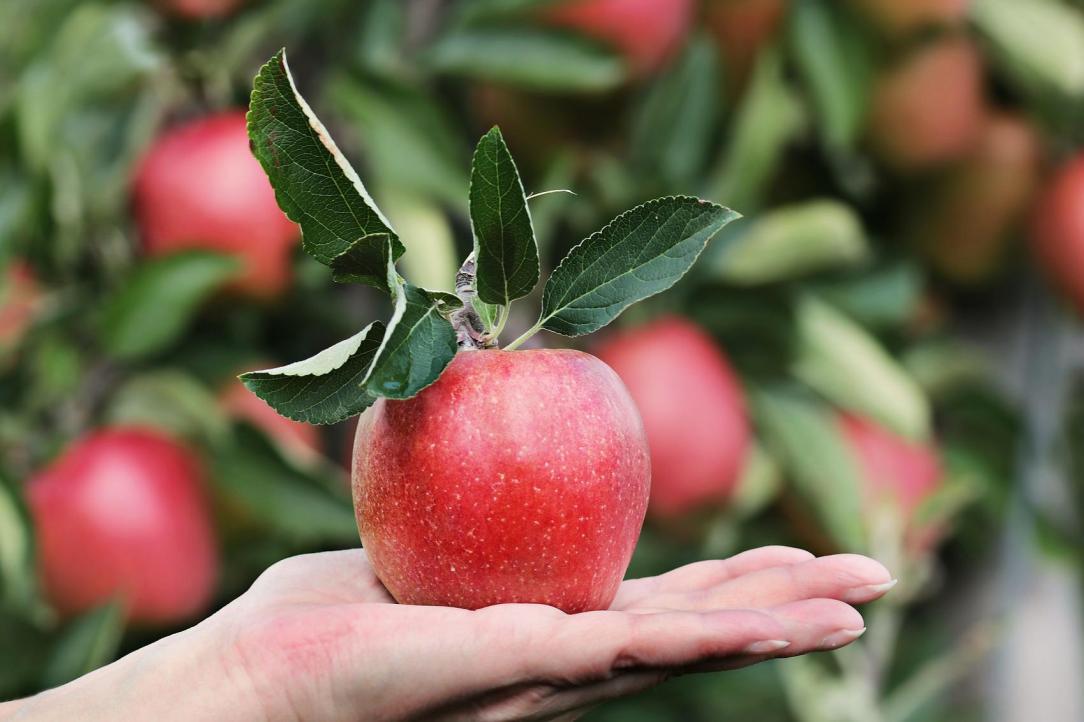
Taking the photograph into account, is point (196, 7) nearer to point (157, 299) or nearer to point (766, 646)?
point (157, 299)

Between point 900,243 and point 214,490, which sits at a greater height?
point 900,243

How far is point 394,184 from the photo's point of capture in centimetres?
76

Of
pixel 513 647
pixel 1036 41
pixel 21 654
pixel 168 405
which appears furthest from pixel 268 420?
pixel 1036 41

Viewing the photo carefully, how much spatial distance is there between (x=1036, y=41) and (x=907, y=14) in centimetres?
9

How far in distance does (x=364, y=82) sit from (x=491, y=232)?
40 centimetres

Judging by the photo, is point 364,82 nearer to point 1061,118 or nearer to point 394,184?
point 394,184

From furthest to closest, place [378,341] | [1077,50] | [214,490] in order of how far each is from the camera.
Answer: [1077,50] → [214,490] → [378,341]

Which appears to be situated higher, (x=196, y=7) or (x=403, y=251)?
(x=196, y=7)

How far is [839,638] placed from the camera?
36 centimetres

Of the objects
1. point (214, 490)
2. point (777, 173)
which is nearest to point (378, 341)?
point (214, 490)

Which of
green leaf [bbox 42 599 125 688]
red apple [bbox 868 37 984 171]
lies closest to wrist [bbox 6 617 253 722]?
green leaf [bbox 42 599 125 688]

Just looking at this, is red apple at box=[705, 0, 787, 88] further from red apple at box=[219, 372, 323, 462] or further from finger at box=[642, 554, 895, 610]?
finger at box=[642, 554, 895, 610]

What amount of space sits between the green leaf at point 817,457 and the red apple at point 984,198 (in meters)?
0.17

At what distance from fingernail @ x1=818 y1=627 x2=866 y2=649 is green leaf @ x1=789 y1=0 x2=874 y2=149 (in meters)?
0.50
